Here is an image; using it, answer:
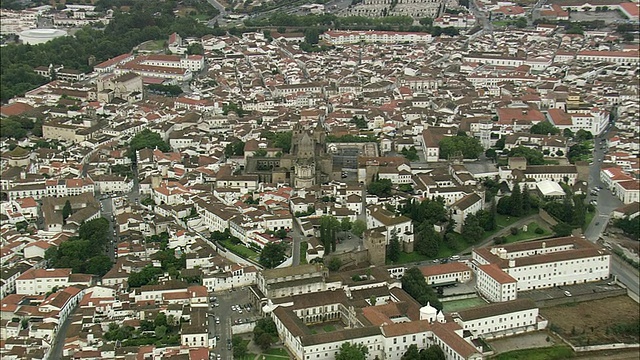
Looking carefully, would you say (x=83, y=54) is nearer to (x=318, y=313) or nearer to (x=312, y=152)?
(x=312, y=152)

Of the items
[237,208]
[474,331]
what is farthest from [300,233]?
[474,331]

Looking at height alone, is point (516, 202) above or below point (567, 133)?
below

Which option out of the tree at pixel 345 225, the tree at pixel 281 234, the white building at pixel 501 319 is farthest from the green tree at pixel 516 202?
the tree at pixel 281 234

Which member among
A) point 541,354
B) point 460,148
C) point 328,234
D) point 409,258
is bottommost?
point 541,354

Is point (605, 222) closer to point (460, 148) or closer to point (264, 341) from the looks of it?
point (460, 148)

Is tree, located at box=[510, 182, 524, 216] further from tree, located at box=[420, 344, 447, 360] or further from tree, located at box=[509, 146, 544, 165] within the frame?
tree, located at box=[420, 344, 447, 360]

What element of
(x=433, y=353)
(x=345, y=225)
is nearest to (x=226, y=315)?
(x=433, y=353)
